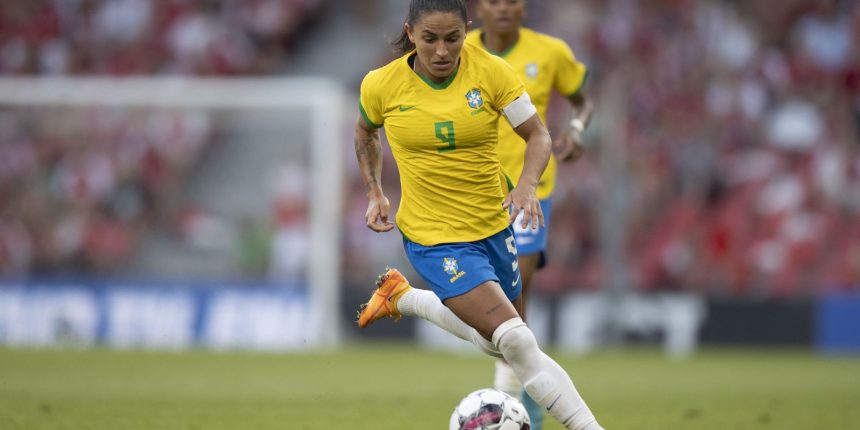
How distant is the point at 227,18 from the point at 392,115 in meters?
17.1

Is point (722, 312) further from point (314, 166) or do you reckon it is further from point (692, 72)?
point (314, 166)

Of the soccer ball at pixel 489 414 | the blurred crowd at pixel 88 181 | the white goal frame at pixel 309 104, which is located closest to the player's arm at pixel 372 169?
the soccer ball at pixel 489 414

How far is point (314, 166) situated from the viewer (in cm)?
1986

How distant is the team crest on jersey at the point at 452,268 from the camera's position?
22.1 feet

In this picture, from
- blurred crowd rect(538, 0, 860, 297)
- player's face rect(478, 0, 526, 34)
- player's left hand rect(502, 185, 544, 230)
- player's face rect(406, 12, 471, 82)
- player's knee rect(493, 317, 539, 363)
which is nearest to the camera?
player's left hand rect(502, 185, 544, 230)

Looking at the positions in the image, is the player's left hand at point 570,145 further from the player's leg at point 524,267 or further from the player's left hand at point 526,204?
the player's left hand at point 526,204

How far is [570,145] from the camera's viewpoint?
8.48m

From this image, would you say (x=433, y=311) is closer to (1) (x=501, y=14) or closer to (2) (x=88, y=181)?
(1) (x=501, y=14)

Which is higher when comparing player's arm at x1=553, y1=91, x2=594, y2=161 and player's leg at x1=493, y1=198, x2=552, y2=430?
player's arm at x1=553, y1=91, x2=594, y2=161

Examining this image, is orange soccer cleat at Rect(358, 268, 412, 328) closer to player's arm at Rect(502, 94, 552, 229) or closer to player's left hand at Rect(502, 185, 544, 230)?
player's arm at Rect(502, 94, 552, 229)

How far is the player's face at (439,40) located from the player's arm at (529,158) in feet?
1.40

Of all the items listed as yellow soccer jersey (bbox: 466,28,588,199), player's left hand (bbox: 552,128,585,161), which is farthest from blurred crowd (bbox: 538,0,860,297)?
player's left hand (bbox: 552,128,585,161)

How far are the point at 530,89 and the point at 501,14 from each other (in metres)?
0.54

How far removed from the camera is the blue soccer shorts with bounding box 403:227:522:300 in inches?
265
